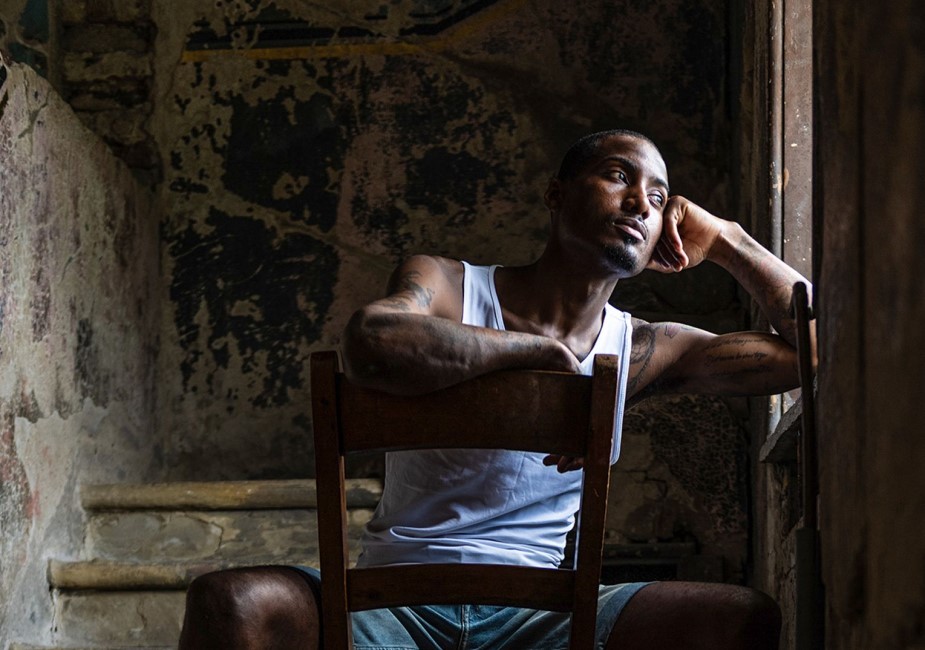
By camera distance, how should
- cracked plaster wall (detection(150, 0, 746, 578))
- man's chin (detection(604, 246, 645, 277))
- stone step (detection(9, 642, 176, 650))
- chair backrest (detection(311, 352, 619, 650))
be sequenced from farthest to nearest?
cracked plaster wall (detection(150, 0, 746, 578)) → stone step (detection(9, 642, 176, 650)) → man's chin (detection(604, 246, 645, 277)) → chair backrest (detection(311, 352, 619, 650))

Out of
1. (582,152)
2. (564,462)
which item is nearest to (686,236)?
(582,152)

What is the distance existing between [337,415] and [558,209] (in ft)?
4.27

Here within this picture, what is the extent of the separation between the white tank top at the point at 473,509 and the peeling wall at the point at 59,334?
1547 mm

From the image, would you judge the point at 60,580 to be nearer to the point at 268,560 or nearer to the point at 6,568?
the point at 6,568

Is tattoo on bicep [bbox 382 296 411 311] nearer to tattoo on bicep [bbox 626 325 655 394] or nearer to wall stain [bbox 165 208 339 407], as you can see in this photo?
tattoo on bicep [bbox 626 325 655 394]

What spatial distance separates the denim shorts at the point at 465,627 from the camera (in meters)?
2.18

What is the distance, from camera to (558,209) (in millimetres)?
3033

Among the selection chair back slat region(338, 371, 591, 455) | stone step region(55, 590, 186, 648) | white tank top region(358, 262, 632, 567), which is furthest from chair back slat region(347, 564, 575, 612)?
stone step region(55, 590, 186, 648)

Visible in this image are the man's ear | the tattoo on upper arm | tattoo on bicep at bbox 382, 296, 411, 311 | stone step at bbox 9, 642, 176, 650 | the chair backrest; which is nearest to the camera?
the chair backrest

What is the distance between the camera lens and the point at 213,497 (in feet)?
13.7

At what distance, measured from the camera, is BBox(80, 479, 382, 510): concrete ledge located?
415 cm

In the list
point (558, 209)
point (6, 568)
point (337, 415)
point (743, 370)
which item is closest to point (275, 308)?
point (6, 568)

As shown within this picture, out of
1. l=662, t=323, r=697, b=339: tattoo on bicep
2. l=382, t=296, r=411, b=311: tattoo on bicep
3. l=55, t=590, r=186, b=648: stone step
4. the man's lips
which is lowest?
l=55, t=590, r=186, b=648: stone step

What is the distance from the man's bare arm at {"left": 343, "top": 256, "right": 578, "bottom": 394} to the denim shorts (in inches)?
15.6
